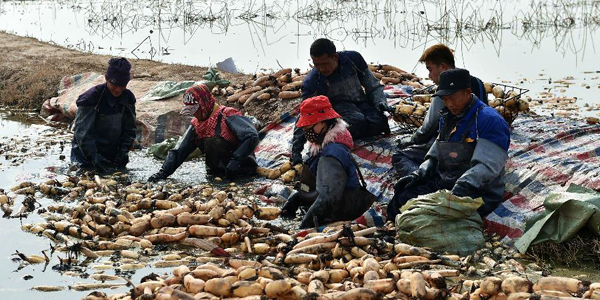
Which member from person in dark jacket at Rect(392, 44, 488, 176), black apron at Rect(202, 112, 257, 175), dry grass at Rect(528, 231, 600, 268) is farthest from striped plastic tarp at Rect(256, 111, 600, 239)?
black apron at Rect(202, 112, 257, 175)

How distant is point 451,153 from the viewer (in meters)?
6.13

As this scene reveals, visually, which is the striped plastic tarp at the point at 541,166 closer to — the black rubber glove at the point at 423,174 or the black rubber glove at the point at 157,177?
the black rubber glove at the point at 423,174

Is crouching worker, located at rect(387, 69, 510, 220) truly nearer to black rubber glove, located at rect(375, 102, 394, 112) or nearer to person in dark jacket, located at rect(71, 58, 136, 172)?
black rubber glove, located at rect(375, 102, 394, 112)

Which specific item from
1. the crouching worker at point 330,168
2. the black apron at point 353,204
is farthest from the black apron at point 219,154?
the black apron at point 353,204

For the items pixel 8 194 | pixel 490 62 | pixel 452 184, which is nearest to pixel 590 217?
pixel 452 184

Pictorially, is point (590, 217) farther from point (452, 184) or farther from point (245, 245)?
point (245, 245)

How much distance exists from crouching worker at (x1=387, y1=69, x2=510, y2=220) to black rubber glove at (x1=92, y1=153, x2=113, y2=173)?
3.43m

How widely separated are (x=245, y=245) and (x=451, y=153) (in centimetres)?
171

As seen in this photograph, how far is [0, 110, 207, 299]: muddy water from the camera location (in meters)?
5.27

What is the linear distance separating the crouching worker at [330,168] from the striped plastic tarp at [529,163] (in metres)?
0.85

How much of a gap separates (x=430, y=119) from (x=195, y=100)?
2.34m

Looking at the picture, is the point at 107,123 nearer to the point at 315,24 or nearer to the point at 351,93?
A: the point at 351,93

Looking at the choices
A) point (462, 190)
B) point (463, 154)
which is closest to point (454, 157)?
point (463, 154)

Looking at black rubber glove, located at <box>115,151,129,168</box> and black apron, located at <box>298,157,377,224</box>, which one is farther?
black rubber glove, located at <box>115,151,129,168</box>
